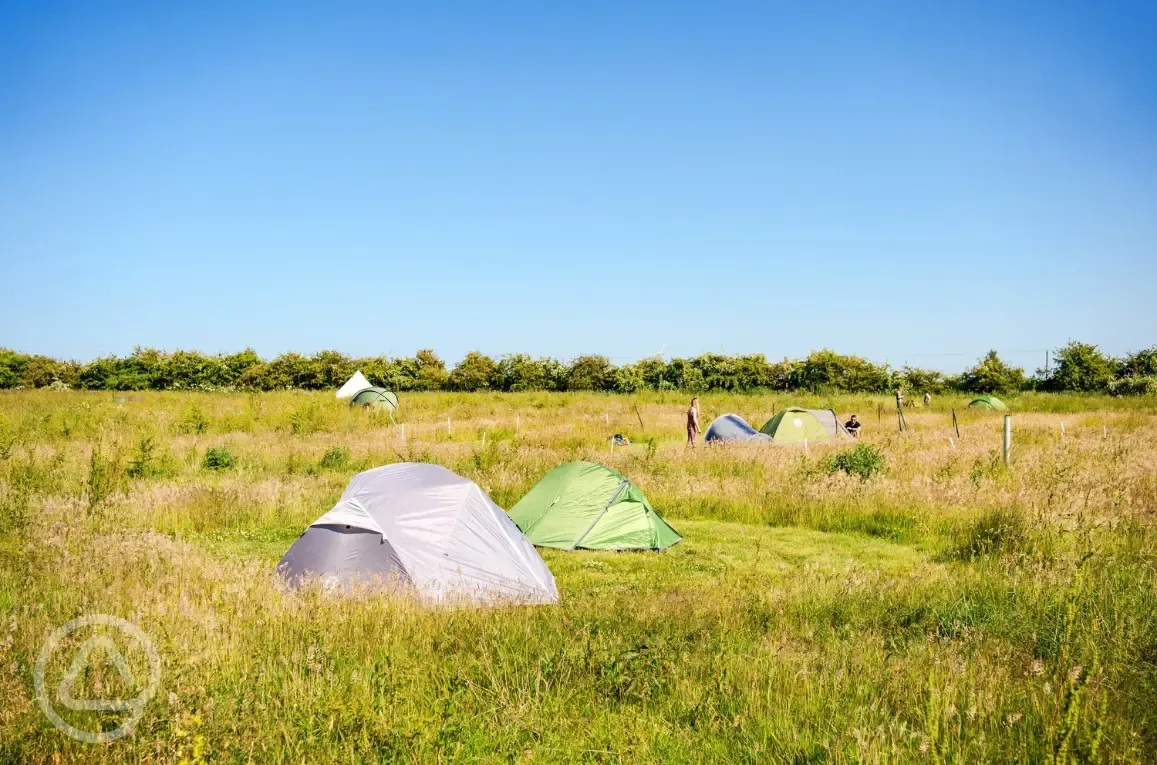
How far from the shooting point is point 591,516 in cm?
1130

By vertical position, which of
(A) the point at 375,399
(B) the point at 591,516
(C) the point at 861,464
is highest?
(A) the point at 375,399

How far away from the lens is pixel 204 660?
4430mm

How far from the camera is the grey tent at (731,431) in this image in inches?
843

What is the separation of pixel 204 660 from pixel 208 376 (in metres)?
54.2

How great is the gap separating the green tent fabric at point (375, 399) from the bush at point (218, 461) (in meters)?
15.6

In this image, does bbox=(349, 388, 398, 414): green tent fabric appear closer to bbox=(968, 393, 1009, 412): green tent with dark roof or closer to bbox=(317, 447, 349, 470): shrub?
bbox=(317, 447, 349, 470): shrub

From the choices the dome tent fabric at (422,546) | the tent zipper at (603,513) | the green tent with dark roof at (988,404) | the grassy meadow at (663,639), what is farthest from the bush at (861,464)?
the green tent with dark roof at (988,404)

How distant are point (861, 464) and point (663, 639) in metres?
10.6

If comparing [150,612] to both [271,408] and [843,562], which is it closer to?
[843,562]

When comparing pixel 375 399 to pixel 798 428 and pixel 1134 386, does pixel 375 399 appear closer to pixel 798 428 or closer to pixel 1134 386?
pixel 798 428

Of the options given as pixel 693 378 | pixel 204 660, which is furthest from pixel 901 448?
pixel 693 378

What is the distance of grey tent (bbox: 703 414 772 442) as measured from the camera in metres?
21.4

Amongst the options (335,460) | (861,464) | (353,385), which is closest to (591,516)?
(861,464)

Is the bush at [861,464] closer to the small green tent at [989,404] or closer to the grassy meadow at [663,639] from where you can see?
the grassy meadow at [663,639]
